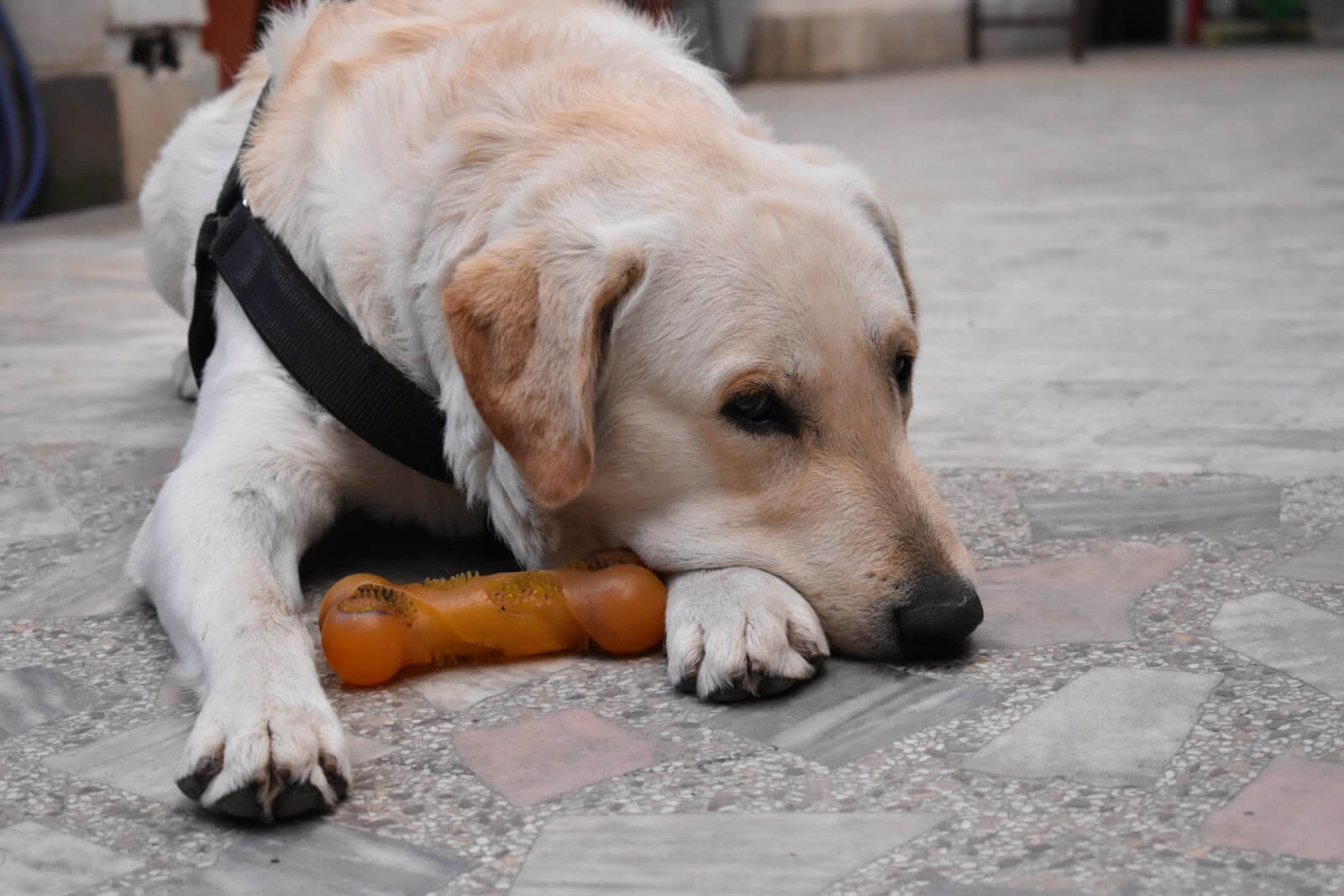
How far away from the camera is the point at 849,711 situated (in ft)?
7.02

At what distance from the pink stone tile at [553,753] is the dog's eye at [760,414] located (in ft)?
1.60

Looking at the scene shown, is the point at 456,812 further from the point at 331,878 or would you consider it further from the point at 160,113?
the point at 160,113

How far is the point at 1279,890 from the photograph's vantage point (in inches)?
63.1

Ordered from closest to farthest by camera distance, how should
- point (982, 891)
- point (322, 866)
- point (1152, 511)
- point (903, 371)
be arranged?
point (982, 891) → point (322, 866) → point (903, 371) → point (1152, 511)

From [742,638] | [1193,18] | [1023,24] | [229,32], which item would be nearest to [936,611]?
[742,638]

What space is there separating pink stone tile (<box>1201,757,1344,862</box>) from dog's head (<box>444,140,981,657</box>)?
19.9 inches

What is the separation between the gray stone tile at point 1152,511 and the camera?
291cm

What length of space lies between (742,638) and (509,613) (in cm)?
39

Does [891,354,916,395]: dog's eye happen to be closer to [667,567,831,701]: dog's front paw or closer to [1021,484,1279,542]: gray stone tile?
[667,567,831,701]: dog's front paw

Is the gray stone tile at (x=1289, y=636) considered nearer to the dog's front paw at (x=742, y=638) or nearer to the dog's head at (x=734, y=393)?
the dog's head at (x=734, y=393)

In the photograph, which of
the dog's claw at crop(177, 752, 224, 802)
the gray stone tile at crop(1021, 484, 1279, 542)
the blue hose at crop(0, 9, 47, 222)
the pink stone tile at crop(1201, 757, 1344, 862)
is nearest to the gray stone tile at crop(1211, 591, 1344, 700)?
the pink stone tile at crop(1201, 757, 1344, 862)

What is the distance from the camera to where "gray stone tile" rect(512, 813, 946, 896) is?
1690 mm

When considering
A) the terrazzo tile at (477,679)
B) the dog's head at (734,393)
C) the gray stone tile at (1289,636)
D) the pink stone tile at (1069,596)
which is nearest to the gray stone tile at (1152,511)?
the pink stone tile at (1069,596)

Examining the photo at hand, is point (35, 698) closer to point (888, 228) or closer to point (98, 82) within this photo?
point (888, 228)
